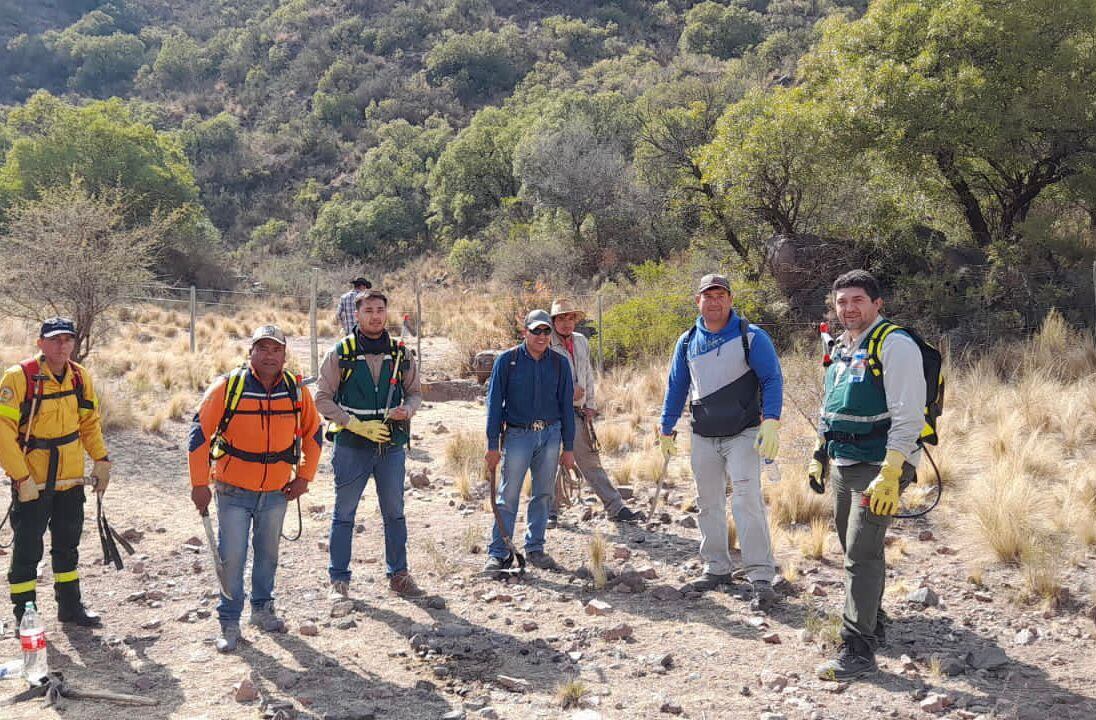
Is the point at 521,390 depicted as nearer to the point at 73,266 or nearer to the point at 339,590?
the point at 339,590

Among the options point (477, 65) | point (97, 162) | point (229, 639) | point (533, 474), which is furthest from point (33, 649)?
point (477, 65)

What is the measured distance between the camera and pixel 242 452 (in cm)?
488

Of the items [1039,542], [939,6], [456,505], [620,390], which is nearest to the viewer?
[1039,542]

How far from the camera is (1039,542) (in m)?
5.90

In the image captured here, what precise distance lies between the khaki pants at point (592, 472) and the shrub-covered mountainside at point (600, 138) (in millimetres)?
8543

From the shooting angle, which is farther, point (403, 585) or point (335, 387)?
point (403, 585)

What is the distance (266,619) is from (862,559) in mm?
3342

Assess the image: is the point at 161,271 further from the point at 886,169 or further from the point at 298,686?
the point at 298,686

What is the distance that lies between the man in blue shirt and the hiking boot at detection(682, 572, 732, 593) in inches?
43.2

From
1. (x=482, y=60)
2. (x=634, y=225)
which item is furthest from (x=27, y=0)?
(x=634, y=225)

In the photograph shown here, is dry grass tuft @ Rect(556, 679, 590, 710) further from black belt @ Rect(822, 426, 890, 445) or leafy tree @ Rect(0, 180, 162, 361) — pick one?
leafy tree @ Rect(0, 180, 162, 361)

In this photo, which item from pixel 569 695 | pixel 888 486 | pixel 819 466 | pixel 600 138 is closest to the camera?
pixel 888 486

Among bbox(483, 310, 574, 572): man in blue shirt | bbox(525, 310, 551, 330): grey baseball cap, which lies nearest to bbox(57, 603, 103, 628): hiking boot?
bbox(483, 310, 574, 572): man in blue shirt

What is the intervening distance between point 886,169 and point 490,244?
21122mm
